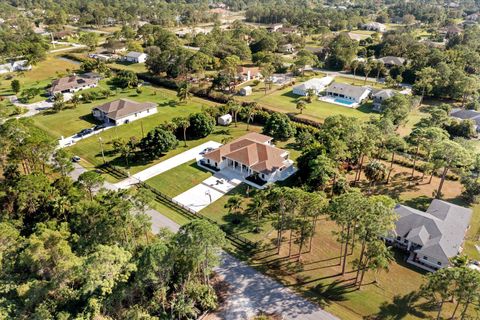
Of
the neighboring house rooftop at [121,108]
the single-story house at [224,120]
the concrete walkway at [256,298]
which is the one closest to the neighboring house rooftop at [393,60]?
the single-story house at [224,120]

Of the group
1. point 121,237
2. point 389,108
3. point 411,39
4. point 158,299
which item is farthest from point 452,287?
point 411,39

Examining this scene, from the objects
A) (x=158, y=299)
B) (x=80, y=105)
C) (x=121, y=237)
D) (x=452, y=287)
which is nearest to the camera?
(x=452, y=287)

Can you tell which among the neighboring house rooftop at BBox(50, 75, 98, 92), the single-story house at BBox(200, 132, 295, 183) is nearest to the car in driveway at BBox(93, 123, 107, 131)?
the neighboring house rooftop at BBox(50, 75, 98, 92)

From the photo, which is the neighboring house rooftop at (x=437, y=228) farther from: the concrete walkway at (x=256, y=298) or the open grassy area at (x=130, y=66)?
the open grassy area at (x=130, y=66)

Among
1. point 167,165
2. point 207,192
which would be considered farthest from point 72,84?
point 207,192

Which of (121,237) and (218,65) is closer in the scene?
(121,237)

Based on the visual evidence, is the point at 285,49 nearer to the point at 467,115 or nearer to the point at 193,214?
the point at 467,115

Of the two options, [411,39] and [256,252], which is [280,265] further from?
[411,39]
